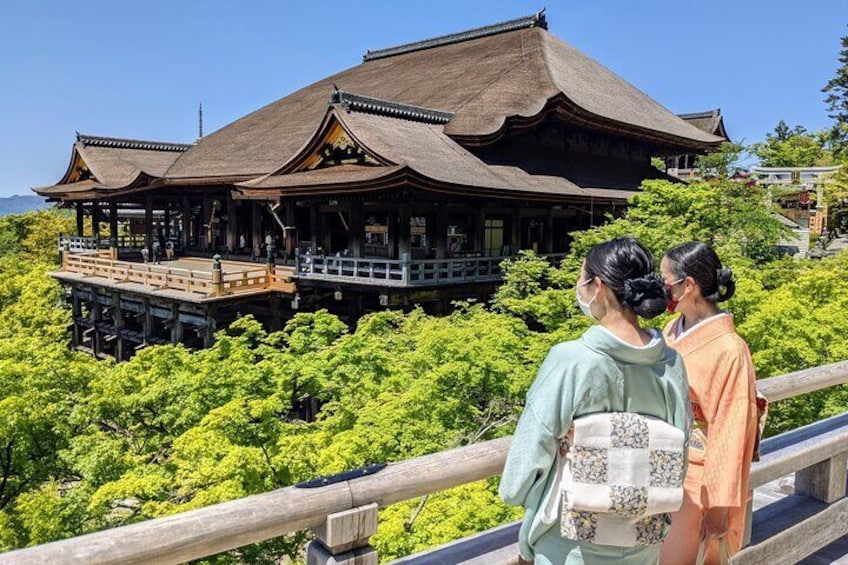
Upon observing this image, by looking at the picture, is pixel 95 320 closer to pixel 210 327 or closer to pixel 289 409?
pixel 210 327

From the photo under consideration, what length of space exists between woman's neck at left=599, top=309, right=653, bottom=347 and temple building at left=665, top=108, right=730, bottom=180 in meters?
31.4

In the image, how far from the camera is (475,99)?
19.9 m

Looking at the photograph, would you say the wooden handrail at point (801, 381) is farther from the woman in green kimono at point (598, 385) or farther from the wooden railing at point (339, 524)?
the woman in green kimono at point (598, 385)

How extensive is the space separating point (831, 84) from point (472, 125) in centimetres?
2701

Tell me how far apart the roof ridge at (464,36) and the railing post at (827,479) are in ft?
83.9

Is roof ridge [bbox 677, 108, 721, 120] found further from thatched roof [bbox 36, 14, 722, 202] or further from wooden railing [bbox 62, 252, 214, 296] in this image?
wooden railing [bbox 62, 252, 214, 296]

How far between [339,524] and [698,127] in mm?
34673

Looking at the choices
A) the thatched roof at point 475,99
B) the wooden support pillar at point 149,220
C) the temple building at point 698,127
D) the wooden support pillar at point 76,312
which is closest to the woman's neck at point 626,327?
the thatched roof at point 475,99

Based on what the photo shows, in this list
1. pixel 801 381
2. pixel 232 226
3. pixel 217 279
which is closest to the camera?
pixel 801 381

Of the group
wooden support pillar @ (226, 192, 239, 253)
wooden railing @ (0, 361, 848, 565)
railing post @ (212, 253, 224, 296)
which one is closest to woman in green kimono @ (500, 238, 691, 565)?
wooden railing @ (0, 361, 848, 565)

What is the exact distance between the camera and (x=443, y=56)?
27766mm

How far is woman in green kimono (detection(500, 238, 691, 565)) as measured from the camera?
1.84 m

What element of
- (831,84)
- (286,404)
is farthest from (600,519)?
(831,84)

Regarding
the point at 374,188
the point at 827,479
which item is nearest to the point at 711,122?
the point at 374,188
